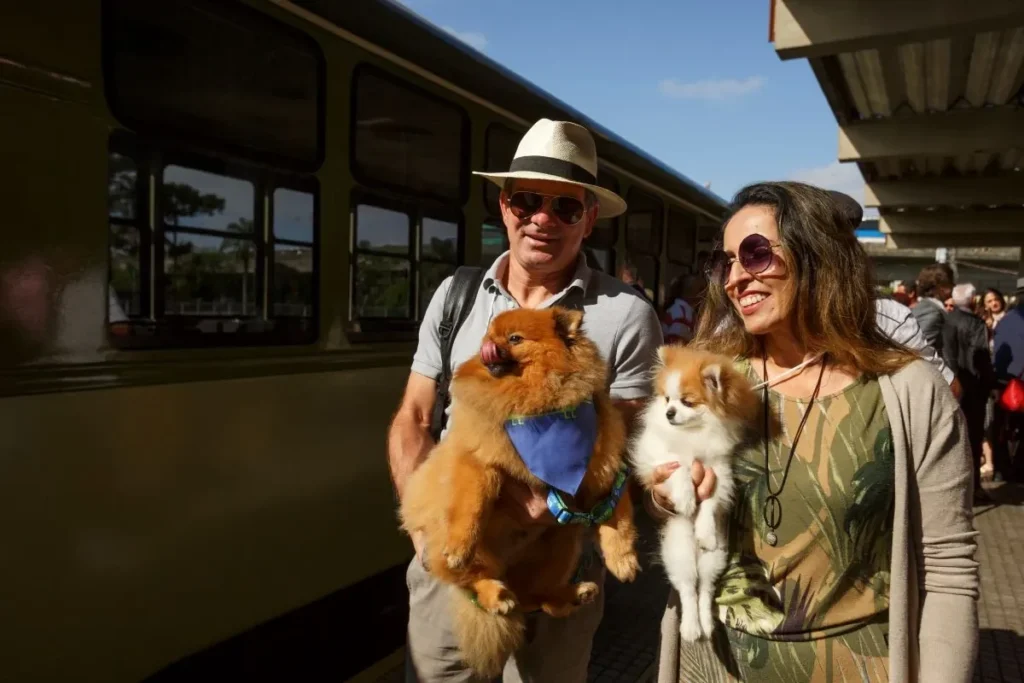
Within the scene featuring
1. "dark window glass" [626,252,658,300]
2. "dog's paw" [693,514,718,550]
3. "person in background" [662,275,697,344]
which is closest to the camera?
"dog's paw" [693,514,718,550]

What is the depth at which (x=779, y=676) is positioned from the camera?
1668mm

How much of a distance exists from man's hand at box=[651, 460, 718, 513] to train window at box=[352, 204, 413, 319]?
7.98 feet

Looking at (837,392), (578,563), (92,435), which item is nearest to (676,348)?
(837,392)

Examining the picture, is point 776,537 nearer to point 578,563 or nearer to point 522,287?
point 578,563

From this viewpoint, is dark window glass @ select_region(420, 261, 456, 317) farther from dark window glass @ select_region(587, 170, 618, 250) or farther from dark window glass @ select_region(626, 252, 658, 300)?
dark window glass @ select_region(626, 252, 658, 300)

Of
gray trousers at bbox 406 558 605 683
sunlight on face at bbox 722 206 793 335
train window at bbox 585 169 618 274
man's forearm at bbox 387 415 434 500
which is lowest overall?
gray trousers at bbox 406 558 605 683

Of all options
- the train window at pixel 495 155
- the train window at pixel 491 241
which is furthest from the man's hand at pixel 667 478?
the train window at pixel 495 155

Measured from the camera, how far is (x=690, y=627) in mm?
1789

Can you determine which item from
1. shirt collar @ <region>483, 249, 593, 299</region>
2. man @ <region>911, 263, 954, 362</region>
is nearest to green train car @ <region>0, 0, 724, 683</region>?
shirt collar @ <region>483, 249, 593, 299</region>

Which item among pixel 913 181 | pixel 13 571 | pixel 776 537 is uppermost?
pixel 913 181

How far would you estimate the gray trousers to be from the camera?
211 cm

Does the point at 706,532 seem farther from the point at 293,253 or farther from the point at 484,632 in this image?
the point at 293,253

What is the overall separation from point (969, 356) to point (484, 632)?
25.0ft

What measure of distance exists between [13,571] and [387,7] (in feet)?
9.87
